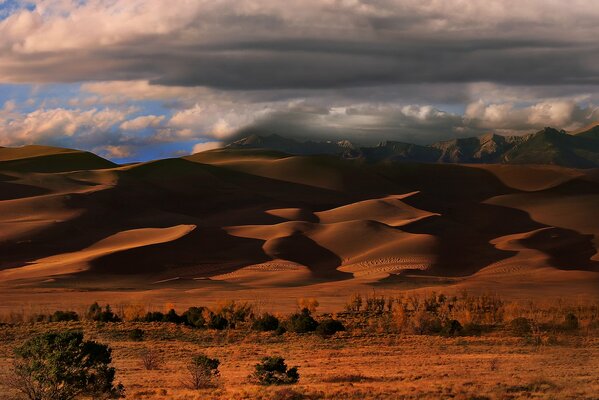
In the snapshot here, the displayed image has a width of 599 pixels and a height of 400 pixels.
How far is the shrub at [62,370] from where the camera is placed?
22750 millimetres

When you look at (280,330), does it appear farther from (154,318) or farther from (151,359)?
(151,359)

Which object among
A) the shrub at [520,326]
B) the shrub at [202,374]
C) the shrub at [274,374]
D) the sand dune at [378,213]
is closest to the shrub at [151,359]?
the shrub at [202,374]

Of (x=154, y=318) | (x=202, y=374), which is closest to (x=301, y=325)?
(x=154, y=318)

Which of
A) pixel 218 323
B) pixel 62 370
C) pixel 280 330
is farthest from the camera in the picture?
pixel 218 323

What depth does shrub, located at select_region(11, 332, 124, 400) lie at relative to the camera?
2275 cm

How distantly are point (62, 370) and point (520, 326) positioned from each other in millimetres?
25820

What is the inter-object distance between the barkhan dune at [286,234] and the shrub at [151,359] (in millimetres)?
23866

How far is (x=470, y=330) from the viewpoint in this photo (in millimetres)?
41531

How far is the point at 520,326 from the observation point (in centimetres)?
4209

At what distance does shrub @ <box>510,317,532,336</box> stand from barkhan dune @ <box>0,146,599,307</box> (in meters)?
19.4

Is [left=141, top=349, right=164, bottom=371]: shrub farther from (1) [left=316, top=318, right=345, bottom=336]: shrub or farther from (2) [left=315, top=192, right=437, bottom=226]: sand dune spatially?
(2) [left=315, top=192, right=437, bottom=226]: sand dune

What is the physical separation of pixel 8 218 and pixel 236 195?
5186 cm

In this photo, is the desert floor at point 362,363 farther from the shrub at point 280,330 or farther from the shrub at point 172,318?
the shrub at point 172,318

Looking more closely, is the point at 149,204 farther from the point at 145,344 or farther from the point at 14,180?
the point at 145,344
